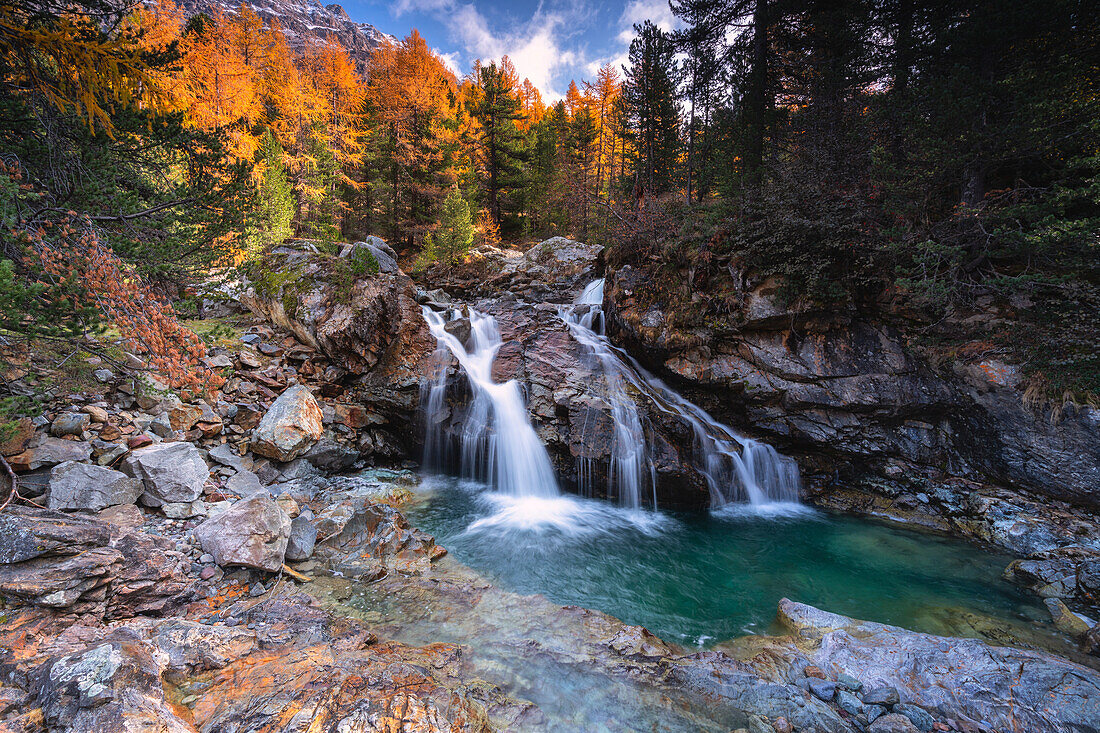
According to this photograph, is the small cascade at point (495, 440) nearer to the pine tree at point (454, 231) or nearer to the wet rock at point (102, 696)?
the wet rock at point (102, 696)

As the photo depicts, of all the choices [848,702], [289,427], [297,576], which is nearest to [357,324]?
[289,427]

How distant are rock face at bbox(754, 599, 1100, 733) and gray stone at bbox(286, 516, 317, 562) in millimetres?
6178

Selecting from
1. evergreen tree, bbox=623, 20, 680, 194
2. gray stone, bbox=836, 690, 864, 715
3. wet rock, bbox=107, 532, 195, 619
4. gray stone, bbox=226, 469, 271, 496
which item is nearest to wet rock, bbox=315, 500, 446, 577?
gray stone, bbox=226, 469, 271, 496

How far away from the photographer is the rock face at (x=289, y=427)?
783 centimetres

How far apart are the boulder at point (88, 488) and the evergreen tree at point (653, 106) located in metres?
18.5

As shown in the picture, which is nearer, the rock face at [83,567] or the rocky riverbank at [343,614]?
the rocky riverbank at [343,614]

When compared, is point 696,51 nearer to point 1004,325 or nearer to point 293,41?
point 1004,325

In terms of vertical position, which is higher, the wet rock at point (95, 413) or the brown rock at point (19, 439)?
the wet rock at point (95, 413)

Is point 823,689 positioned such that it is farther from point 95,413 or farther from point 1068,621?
point 95,413

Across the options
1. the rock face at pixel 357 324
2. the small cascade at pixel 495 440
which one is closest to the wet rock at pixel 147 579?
the rock face at pixel 357 324

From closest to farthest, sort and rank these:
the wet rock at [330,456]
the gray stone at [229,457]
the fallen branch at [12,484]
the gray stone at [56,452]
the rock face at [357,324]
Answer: the fallen branch at [12,484] < the gray stone at [56,452] < the gray stone at [229,457] < the wet rock at [330,456] < the rock face at [357,324]

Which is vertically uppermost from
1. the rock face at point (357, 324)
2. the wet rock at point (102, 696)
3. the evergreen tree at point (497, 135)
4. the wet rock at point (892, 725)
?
the evergreen tree at point (497, 135)

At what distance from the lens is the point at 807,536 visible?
Answer: 26.8ft

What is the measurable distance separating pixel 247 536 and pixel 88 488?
1.96 m
